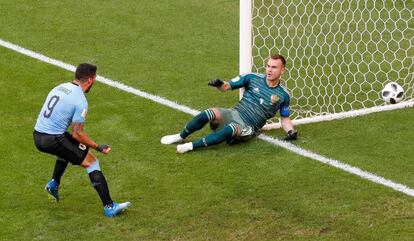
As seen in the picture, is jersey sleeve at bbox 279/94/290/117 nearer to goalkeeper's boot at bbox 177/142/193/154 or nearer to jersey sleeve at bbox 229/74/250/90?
jersey sleeve at bbox 229/74/250/90

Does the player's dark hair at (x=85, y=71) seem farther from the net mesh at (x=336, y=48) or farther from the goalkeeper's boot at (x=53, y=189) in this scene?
the net mesh at (x=336, y=48)

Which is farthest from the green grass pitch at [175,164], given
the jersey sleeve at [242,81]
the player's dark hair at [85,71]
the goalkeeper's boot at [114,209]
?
the player's dark hair at [85,71]

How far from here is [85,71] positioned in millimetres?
9000

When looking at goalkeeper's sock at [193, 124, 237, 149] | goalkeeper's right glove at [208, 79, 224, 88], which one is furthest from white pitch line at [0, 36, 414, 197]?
goalkeeper's right glove at [208, 79, 224, 88]

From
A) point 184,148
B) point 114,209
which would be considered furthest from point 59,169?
point 184,148

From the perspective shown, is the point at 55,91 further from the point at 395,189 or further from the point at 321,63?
the point at 321,63

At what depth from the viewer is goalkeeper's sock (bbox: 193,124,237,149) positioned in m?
10.6

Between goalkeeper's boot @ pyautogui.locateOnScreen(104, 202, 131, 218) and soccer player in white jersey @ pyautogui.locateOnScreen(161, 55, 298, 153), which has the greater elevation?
soccer player in white jersey @ pyautogui.locateOnScreen(161, 55, 298, 153)

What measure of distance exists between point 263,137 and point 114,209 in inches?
102

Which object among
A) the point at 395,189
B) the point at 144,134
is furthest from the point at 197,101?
the point at 395,189

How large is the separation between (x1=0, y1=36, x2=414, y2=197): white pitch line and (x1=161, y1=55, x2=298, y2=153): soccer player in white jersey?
9.3 inches

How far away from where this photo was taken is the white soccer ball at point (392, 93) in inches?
464

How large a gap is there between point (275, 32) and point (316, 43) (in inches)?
24.7

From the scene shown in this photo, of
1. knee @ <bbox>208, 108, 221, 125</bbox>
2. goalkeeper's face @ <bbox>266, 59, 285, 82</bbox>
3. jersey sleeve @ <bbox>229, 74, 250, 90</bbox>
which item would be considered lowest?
knee @ <bbox>208, 108, 221, 125</bbox>
